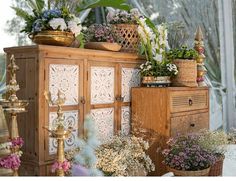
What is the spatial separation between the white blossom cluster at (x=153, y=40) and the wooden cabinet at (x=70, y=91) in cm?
17

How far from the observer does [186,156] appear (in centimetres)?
258

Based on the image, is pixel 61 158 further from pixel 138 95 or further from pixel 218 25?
pixel 218 25

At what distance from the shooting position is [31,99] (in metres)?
A: 2.36

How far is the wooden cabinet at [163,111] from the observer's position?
2.81m

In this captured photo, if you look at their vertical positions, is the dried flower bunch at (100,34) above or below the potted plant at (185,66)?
above

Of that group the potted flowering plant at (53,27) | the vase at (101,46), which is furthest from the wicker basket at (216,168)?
the potted flowering plant at (53,27)

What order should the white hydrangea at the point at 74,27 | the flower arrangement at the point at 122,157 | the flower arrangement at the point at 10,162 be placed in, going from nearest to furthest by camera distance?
1. the flower arrangement at the point at 10,162
2. the flower arrangement at the point at 122,157
3. the white hydrangea at the point at 74,27

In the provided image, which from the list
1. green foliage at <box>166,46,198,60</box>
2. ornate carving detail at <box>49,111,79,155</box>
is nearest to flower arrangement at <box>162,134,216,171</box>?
ornate carving detail at <box>49,111,79,155</box>

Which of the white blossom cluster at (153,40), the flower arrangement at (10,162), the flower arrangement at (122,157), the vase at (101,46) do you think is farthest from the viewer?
the white blossom cluster at (153,40)

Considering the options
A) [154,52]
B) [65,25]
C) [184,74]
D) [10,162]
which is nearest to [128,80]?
[154,52]

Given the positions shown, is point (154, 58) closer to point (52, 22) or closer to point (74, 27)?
point (74, 27)

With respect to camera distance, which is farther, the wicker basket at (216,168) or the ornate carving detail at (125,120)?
the ornate carving detail at (125,120)

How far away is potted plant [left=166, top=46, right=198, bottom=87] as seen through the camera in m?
3.06

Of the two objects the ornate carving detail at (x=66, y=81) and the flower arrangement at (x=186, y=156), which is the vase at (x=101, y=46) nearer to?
the ornate carving detail at (x=66, y=81)
